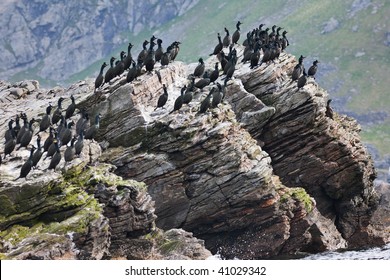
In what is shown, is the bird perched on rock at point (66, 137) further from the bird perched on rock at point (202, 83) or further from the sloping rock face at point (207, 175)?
the bird perched on rock at point (202, 83)

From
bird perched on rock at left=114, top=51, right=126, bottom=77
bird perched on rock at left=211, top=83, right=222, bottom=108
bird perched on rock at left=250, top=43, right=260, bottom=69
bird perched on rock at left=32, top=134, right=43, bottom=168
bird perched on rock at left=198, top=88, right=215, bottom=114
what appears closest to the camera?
bird perched on rock at left=32, top=134, right=43, bottom=168

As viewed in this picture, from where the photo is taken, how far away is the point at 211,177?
200 feet

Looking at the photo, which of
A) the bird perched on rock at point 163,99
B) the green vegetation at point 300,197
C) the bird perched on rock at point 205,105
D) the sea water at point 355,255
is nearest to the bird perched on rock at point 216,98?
the bird perched on rock at point 205,105

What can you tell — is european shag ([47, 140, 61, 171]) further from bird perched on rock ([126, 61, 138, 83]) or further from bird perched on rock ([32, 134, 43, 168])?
bird perched on rock ([126, 61, 138, 83])

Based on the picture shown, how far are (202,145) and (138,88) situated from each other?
21.9 feet

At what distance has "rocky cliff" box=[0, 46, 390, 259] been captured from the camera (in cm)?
5497

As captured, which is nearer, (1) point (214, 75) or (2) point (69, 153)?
(2) point (69, 153)

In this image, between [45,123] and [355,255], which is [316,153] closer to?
[355,255]

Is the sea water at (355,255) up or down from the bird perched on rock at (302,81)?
down

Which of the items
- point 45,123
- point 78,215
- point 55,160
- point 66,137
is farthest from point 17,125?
point 78,215

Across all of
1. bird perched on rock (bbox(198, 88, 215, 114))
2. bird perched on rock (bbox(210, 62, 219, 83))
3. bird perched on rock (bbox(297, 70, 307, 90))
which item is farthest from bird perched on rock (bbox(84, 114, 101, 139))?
bird perched on rock (bbox(297, 70, 307, 90))

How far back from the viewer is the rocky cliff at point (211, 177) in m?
55.0

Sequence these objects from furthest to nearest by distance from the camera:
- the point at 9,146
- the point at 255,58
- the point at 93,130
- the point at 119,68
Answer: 1. the point at 255,58
2. the point at 119,68
3. the point at 93,130
4. the point at 9,146
